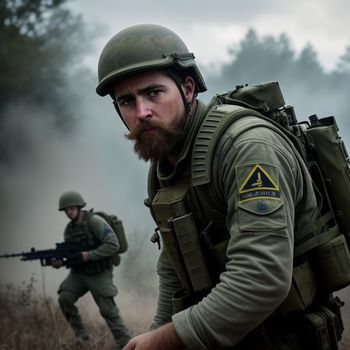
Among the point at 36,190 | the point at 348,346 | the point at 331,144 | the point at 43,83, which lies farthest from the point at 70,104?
the point at 331,144

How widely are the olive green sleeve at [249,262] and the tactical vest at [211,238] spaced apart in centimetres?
16

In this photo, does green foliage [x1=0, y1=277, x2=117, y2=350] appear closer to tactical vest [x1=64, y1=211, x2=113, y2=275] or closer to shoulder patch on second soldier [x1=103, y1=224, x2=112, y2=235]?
tactical vest [x1=64, y1=211, x2=113, y2=275]

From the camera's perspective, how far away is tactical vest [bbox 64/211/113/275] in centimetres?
748

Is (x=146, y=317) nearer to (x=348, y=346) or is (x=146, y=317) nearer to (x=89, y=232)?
(x=89, y=232)

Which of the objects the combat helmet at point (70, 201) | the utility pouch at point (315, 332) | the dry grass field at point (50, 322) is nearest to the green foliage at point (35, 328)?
the dry grass field at point (50, 322)

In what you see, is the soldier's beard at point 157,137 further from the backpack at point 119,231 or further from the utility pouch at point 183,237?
the backpack at point 119,231

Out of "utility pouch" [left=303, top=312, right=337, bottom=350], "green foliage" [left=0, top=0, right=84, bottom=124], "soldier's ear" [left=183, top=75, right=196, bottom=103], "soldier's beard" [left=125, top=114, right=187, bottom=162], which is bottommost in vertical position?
"utility pouch" [left=303, top=312, right=337, bottom=350]

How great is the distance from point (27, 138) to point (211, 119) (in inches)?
466

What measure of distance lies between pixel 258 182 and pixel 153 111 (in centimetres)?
54

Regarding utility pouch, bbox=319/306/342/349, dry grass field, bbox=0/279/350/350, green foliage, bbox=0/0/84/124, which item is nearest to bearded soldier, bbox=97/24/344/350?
utility pouch, bbox=319/306/342/349

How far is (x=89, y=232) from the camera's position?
7.67 m

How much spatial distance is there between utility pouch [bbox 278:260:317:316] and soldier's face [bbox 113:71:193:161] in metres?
0.65

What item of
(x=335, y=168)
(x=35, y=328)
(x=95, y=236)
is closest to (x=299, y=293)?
(x=335, y=168)

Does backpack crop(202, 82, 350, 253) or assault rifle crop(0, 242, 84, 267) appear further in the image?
assault rifle crop(0, 242, 84, 267)
